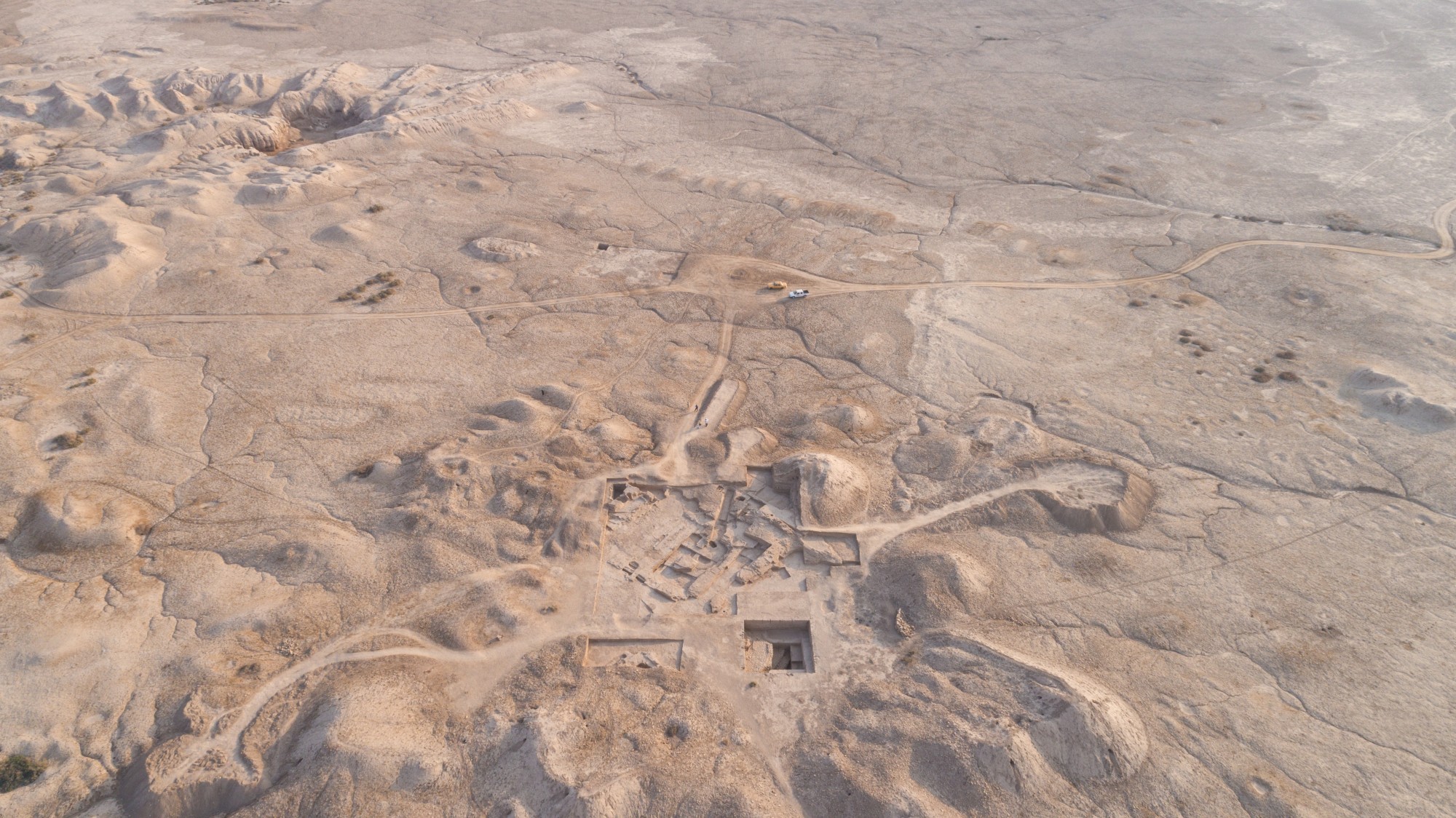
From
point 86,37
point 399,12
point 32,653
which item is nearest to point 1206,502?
point 32,653

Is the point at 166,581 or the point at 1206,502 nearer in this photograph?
the point at 166,581

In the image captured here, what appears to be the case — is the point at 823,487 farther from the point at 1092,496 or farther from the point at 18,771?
the point at 18,771

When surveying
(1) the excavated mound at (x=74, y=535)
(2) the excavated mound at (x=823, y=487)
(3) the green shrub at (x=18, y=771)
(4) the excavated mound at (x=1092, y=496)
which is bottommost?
(3) the green shrub at (x=18, y=771)

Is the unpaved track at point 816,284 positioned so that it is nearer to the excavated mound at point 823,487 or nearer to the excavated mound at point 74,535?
the excavated mound at point 74,535

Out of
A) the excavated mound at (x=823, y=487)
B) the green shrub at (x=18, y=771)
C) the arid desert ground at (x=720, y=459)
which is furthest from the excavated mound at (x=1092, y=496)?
the green shrub at (x=18, y=771)

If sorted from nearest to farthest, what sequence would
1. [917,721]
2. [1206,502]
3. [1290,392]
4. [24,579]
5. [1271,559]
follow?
[917,721] < [24,579] < [1271,559] < [1206,502] < [1290,392]

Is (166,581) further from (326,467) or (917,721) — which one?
(917,721)

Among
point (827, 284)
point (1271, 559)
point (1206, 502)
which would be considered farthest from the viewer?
point (827, 284)

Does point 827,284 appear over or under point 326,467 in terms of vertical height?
over
